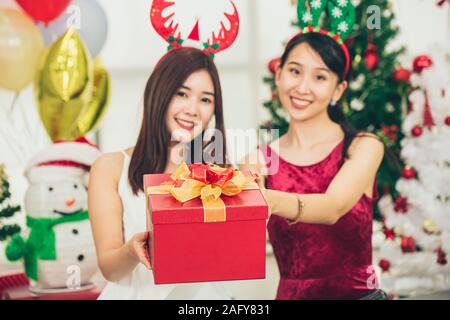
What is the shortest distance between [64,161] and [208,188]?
2.15ft

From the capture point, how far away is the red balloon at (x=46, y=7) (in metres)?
2.40

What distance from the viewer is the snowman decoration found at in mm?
2459

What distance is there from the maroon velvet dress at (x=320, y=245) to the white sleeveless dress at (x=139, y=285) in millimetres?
259

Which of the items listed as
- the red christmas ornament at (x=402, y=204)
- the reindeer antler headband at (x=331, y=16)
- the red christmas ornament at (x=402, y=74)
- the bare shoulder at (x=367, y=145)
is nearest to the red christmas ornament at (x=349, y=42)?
the reindeer antler headband at (x=331, y=16)

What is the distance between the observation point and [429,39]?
9.07ft

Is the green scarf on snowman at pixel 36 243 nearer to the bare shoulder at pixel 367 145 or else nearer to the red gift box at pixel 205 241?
the red gift box at pixel 205 241

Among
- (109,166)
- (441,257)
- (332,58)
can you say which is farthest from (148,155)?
(441,257)

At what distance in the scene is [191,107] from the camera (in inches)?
94.6

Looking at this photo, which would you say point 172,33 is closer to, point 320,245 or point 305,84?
point 305,84

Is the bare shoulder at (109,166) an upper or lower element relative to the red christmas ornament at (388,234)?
upper

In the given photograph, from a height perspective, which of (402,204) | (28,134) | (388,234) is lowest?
(388,234)

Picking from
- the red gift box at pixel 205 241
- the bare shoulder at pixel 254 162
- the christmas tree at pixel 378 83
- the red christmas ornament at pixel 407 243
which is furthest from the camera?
the red christmas ornament at pixel 407 243
